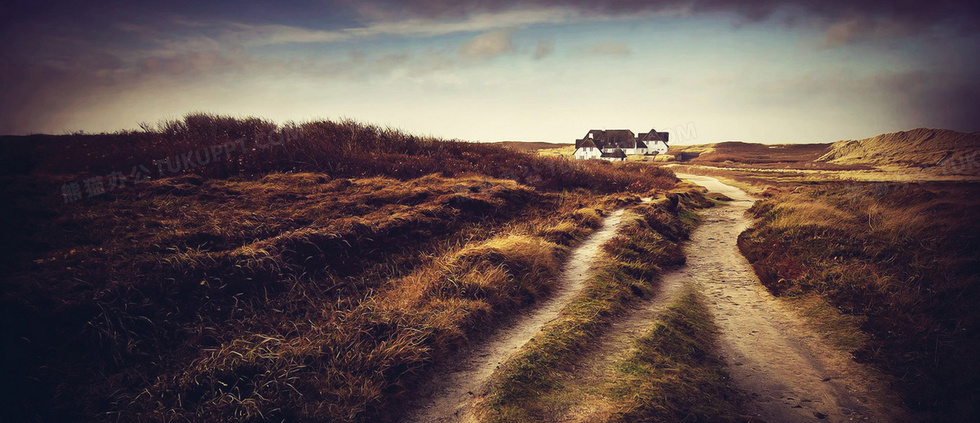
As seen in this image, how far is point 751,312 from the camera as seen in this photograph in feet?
23.6

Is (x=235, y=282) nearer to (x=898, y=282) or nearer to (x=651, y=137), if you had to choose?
(x=898, y=282)

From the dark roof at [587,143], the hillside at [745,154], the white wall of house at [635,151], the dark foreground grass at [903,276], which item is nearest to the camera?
the dark foreground grass at [903,276]

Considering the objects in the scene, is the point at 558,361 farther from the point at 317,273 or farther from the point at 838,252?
the point at 838,252

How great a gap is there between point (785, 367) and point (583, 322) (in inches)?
117

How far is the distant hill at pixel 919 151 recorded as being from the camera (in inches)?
1061

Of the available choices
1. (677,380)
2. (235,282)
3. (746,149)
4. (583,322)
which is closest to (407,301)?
(235,282)

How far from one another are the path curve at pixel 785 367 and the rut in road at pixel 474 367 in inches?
117

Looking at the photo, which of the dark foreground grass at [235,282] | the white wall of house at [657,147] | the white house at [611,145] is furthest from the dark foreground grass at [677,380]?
the white wall of house at [657,147]

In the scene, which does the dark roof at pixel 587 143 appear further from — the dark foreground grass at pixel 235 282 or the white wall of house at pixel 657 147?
the dark foreground grass at pixel 235 282

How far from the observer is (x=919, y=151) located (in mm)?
42969

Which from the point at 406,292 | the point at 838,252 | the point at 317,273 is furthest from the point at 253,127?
the point at 838,252

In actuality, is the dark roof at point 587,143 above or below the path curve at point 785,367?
above

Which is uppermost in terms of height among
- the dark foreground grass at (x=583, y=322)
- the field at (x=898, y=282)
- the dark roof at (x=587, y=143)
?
the dark roof at (x=587, y=143)

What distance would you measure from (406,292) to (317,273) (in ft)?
6.21
